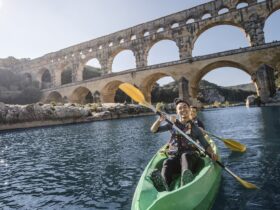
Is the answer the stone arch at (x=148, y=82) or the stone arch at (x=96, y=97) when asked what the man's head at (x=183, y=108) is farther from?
the stone arch at (x=96, y=97)

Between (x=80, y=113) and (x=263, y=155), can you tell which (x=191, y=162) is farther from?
(x=80, y=113)

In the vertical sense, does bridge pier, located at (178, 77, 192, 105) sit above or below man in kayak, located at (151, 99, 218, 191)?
above

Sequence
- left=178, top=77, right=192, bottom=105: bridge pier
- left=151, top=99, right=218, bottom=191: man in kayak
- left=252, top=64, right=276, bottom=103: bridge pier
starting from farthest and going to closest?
left=178, top=77, right=192, bottom=105: bridge pier → left=252, top=64, right=276, bottom=103: bridge pier → left=151, top=99, right=218, bottom=191: man in kayak

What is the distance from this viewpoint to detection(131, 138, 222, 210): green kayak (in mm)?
3654

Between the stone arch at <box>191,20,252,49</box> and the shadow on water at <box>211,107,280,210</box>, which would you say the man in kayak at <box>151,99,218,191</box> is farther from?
the stone arch at <box>191,20,252,49</box>

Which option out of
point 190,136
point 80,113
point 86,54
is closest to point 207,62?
point 80,113

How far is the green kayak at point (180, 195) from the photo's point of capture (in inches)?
144

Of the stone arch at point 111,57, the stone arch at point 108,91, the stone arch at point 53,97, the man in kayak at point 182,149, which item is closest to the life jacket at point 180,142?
the man in kayak at point 182,149

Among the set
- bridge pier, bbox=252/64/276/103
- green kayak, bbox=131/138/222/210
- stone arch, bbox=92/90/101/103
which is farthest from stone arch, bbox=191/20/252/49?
green kayak, bbox=131/138/222/210

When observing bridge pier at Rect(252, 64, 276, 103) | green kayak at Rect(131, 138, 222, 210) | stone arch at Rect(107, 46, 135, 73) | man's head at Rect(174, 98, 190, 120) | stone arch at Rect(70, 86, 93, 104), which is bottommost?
green kayak at Rect(131, 138, 222, 210)

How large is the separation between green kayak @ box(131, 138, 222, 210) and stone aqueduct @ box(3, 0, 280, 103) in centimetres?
2833

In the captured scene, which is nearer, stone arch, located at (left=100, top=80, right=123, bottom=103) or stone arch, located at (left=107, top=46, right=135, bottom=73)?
stone arch, located at (left=100, top=80, right=123, bottom=103)

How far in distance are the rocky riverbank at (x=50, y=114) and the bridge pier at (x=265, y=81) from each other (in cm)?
1666

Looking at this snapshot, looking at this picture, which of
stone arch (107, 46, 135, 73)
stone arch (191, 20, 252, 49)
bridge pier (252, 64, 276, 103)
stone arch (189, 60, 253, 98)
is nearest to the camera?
bridge pier (252, 64, 276, 103)
